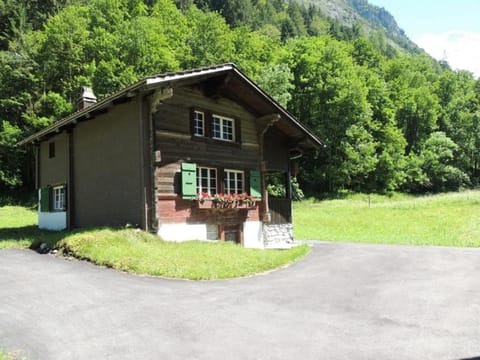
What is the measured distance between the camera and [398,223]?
2572 cm

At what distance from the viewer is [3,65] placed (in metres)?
34.1

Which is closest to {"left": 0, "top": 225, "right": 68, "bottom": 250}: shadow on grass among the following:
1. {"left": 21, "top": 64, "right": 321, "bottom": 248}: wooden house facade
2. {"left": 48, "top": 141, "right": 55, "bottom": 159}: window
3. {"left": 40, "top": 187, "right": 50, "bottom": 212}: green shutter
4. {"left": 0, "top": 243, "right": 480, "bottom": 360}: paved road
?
{"left": 21, "top": 64, "right": 321, "bottom": 248}: wooden house facade

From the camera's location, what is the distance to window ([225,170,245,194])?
55.0 feet

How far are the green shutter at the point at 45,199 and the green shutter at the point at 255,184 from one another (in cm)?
956

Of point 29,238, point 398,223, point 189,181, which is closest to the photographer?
point 189,181

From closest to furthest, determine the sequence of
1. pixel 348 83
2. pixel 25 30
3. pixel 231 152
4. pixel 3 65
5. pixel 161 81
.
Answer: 1. pixel 161 81
2. pixel 231 152
3. pixel 3 65
4. pixel 25 30
5. pixel 348 83

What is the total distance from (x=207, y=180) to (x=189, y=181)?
1685mm

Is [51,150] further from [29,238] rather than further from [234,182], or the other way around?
[234,182]

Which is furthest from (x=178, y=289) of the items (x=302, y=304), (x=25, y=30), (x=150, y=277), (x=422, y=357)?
(x=25, y=30)

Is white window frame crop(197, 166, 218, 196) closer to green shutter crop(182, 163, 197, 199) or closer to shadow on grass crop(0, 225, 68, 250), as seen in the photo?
green shutter crop(182, 163, 197, 199)

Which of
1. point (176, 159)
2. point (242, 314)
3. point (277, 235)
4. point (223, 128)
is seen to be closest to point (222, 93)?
point (223, 128)

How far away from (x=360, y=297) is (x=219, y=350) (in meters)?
3.94

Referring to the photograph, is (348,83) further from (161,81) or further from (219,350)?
(219,350)

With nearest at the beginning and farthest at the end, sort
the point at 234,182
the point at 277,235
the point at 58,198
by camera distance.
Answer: the point at 234,182, the point at 58,198, the point at 277,235
